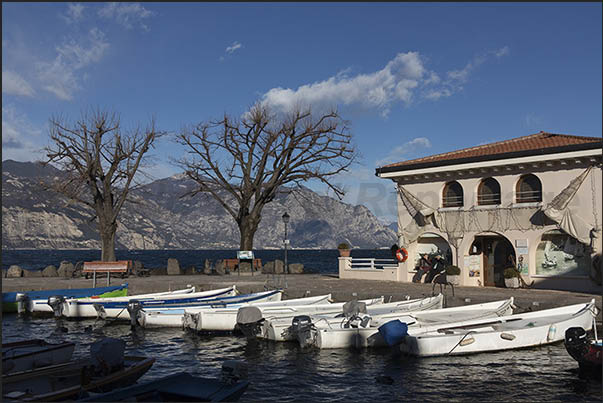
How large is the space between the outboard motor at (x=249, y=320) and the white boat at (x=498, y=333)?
16.3ft

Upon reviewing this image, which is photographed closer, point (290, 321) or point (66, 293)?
point (290, 321)

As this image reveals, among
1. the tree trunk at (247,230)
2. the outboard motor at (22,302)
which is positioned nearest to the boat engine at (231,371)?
the outboard motor at (22,302)

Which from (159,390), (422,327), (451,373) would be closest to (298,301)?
(422,327)

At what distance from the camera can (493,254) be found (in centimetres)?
2798

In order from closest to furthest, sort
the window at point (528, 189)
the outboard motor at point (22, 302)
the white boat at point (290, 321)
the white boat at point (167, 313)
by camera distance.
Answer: the white boat at point (290, 321) → the white boat at point (167, 313) → the outboard motor at point (22, 302) → the window at point (528, 189)

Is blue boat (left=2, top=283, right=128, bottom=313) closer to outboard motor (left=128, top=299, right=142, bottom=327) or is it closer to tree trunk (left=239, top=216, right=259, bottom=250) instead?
outboard motor (left=128, top=299, right=142, bottom=327)

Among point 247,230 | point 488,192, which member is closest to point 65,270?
point 247,230

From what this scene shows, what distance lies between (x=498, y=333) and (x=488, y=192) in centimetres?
1247

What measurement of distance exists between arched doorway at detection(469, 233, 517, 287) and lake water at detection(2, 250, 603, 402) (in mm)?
11181

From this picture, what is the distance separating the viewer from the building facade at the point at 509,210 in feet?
77.6

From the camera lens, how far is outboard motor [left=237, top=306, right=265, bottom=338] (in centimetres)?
1756

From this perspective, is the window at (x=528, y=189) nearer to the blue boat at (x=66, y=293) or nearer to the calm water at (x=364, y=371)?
the calm water at (x=364, y=371)

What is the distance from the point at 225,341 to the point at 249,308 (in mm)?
1764

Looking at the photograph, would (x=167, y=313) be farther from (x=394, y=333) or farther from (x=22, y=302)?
(x=394, y=333)
